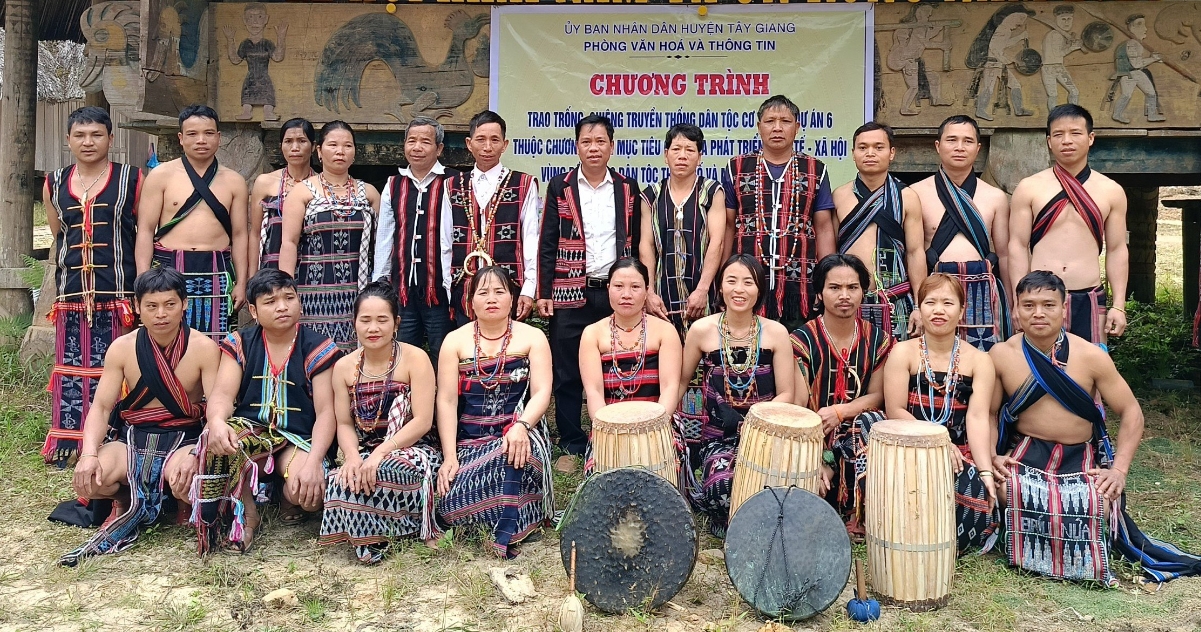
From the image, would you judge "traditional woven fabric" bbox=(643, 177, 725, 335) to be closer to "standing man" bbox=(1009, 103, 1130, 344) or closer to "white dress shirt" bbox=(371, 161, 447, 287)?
"white dress shirt" bbox=(371, 161, 447, 287)

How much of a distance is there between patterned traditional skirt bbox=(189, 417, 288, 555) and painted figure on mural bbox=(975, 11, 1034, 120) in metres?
4.41

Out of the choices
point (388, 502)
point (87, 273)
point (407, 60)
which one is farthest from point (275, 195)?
point (388, 502)

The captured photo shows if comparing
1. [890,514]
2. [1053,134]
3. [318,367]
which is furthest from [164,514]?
[1053,134]

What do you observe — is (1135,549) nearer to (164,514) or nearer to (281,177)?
(164,514)

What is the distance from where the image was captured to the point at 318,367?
4188 mm

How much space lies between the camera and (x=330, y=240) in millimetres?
5145

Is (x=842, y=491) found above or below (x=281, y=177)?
below

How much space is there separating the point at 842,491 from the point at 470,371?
5.38 feet

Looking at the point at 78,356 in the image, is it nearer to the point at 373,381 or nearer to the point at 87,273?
the point at 87,273

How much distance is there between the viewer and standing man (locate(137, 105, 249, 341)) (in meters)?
5.04

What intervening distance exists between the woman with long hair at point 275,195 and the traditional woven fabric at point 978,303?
335 cm

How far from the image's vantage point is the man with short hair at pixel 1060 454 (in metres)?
3.71

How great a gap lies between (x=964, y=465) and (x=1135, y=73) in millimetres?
3171

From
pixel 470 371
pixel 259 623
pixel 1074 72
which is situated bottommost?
pixel 259 623
